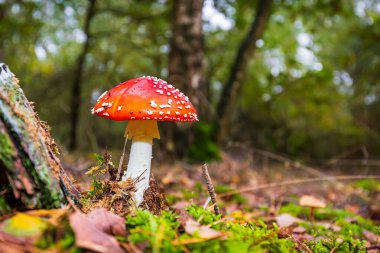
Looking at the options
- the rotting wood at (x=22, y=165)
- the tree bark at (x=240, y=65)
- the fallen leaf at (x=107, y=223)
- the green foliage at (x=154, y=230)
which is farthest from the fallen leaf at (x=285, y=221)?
the tree bark at (x=240, y=65)

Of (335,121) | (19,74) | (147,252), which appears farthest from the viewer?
(335,121)

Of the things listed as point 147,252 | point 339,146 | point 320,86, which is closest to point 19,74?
point 147,252

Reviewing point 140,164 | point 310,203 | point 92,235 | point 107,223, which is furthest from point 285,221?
point 92,235

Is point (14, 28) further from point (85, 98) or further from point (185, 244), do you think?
point (185, 244)

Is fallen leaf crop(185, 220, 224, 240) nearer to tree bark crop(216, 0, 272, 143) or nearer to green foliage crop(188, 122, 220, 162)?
green foliage crop(188, 122, 220, 162)

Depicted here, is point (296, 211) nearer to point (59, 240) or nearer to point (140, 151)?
point (140, 151)

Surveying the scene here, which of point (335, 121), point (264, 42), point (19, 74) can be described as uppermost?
point (264, 42)
